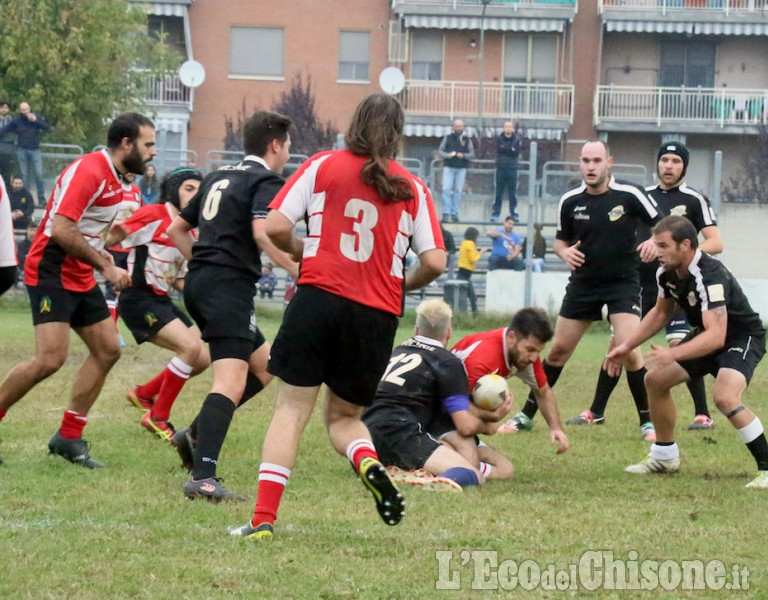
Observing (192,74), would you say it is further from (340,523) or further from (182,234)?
(340,523)

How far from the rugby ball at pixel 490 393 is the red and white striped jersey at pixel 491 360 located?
216 millimetres

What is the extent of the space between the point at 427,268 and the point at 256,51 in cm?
3544

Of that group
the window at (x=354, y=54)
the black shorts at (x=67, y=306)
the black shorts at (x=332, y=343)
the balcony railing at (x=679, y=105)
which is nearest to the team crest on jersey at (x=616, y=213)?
the black shorts at (x=67, y=306)

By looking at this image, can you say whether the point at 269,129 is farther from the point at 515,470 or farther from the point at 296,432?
the point at 515,470

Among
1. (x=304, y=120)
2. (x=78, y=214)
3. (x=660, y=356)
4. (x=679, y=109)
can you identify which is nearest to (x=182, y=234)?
(x=78, y=214)

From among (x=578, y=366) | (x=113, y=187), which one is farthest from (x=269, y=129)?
(x=578, y=366)

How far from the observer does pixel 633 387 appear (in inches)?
413

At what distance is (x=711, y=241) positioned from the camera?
991cm

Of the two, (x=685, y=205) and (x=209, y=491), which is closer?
(x=209, y=491)

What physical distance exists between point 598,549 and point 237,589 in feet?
5.72

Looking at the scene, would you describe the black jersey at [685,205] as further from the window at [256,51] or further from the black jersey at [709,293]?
the window at [256,51]

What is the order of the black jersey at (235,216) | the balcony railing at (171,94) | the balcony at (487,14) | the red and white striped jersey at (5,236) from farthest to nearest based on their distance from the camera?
the balcony railing at (171,94)
the balcony at (487,14)
the red and white striped jersey at (5,236)
the black jersey at (235,216)

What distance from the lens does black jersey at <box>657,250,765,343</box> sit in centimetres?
781

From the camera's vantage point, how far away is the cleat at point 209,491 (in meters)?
6.68
